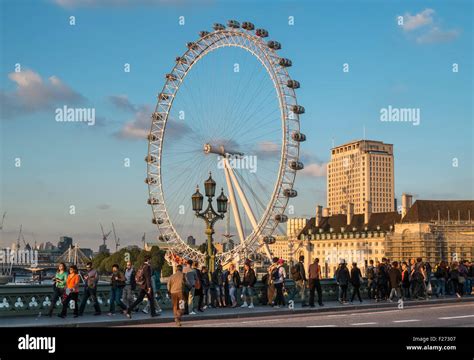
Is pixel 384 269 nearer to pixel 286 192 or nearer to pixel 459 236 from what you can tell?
pixel 286 192

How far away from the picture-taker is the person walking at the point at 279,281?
30.7 metres

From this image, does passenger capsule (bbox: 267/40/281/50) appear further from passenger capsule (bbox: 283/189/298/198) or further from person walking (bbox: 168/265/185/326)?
person walking (bbox: 168/265/185/326)

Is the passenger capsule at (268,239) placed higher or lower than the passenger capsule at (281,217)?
lower

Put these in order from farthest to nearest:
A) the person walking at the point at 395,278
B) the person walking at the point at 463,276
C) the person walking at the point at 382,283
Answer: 1. the person walking at the point at 463,276
2. the person walking at the point at 382,283
3. the person walking at the point at 395,278

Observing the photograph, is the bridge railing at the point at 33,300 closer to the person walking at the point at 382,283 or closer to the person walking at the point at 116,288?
the person walking at the point at 116,288

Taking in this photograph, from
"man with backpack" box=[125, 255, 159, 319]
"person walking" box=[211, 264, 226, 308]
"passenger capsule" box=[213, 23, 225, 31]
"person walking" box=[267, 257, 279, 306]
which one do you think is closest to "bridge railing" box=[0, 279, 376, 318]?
"man with backpack" box=[125, 255, 159, 319]

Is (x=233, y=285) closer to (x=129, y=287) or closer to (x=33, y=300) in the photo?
(x=129, y=287)

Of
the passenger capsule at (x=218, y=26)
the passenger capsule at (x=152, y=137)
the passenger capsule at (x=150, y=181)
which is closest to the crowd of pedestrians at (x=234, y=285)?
the passenger capsule at (x=218, y=26)

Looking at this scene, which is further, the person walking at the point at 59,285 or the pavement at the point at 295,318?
the person walking at the point at 59,285

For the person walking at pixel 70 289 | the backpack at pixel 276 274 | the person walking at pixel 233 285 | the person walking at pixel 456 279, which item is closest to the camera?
the person walking at pixel 70 289

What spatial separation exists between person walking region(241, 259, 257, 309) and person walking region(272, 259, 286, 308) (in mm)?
875

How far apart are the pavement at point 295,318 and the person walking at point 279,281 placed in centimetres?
56
